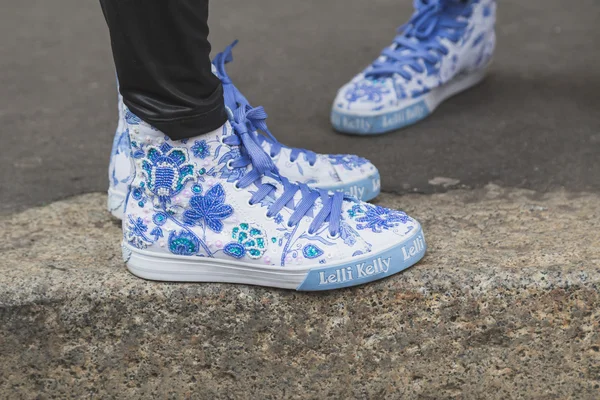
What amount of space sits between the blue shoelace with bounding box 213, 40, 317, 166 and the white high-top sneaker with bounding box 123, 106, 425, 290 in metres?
0.09

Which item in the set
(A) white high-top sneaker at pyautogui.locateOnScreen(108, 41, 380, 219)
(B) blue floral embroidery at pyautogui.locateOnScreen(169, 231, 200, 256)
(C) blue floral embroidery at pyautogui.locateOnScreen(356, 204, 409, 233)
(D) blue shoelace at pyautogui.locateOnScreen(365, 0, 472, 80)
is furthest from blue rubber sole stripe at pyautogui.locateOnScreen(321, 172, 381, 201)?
(D) blue shoelace at pyautogui.locateOnScreen(365, 0, 472, 80)

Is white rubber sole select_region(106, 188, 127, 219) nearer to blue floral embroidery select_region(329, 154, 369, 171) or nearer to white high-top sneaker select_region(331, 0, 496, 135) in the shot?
blue floral embroidery select_region(329, 154, 369, 171)

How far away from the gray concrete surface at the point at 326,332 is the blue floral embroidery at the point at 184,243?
0.06 m

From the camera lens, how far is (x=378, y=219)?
3.18ft

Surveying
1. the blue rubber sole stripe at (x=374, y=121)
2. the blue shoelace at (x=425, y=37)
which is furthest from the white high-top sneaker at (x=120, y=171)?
the blue shoelace at (x=425, y=37)

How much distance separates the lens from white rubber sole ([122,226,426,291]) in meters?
0.93

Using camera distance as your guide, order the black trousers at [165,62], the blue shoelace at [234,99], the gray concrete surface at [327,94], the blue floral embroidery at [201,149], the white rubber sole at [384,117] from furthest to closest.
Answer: the white rubber sole at [384,117] → the gray concrete surface at [327,94] → the blue shoelace at [234,99] → the blue floral embroidery at [201,149] → the black trousers at [165,62]

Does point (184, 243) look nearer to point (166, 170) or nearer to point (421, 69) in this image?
point (166, 170)

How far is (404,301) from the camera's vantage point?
97 cm

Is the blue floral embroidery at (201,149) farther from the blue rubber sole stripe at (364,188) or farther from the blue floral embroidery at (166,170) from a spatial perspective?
the blue rubber sole stripe at (364,188)

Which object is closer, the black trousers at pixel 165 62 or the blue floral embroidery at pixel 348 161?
the black trousers at pixel 165 62

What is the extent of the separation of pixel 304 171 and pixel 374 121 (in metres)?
0.35

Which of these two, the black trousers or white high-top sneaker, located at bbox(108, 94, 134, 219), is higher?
the black trousers

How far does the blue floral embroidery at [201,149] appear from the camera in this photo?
0.90m
